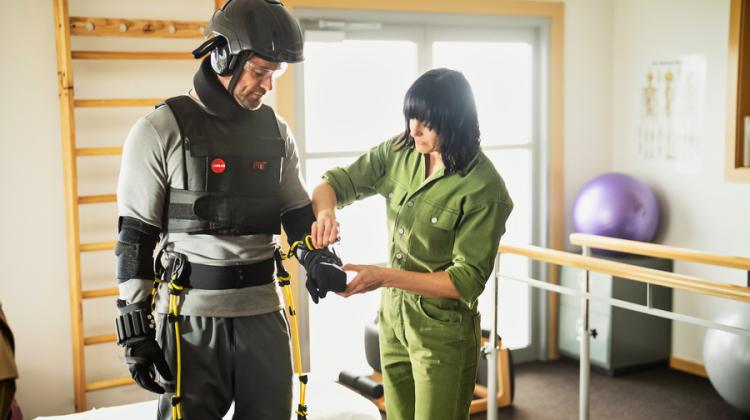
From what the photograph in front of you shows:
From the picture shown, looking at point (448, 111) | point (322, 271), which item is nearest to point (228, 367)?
point (322, 271)

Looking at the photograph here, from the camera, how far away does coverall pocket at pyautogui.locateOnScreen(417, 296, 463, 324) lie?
2.07m

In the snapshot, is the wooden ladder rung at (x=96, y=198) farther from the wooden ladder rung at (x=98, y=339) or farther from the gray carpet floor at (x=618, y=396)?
the gray carpet floor at (x=618, y=396)

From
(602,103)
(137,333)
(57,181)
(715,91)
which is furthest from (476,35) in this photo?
(137,333)

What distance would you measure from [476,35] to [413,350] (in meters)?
2.94

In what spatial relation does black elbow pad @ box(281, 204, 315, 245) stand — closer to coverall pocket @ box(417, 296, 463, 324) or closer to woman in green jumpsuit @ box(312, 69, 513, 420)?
woman in green jumpsuit @ box(312, 69, 513, 420)

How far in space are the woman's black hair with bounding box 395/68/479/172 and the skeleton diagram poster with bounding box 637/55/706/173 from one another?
301 centimetres

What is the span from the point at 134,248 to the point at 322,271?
0.45 m

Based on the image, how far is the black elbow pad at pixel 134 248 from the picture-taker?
1.78 m

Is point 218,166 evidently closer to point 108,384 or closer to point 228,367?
point 228,367

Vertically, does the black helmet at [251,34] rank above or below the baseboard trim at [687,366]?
above

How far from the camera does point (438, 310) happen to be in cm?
208

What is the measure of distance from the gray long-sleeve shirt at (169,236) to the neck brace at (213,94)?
0.09 meters

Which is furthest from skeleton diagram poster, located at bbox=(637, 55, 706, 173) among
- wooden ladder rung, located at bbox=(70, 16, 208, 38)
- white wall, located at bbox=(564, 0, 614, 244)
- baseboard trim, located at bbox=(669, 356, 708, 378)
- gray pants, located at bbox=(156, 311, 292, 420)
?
gray pants, located at bbox=(156, 311, 292, 420)

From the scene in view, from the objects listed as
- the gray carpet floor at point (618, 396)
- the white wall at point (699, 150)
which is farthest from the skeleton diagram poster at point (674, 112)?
the gray carpet floor at point (618, 396)
